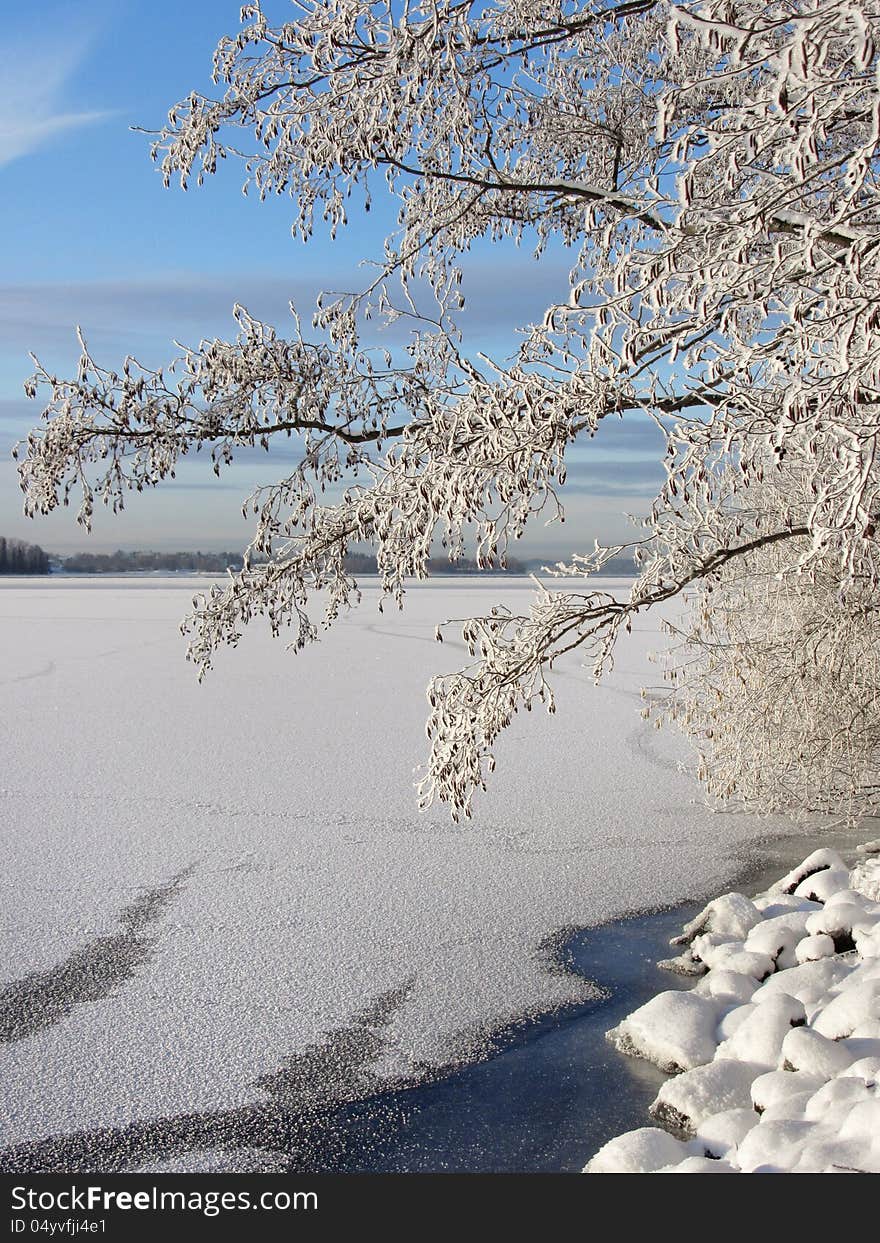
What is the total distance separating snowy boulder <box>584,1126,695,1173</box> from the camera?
12.1ft

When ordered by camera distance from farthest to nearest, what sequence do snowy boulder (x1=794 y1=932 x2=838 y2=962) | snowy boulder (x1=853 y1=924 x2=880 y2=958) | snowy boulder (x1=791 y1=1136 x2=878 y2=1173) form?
1. snowy boulder (x1=794 y1=932 x2=838 y2=962)
2. snowy boulder (x1=853 y1=924 x2=880 y2=958)
3. snowy boulder (x1=791 y1=1136 x2=878 y2=1173)

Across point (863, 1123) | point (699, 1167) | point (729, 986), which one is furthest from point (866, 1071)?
point (729, 986)

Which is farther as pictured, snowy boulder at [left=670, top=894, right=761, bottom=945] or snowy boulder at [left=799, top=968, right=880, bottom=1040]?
snowy boulder at [left=670, top=894, right=761, bottom=945]

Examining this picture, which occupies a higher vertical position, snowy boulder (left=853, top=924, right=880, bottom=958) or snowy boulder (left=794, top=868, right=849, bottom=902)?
snowy boulder (left=853, top=924, right=880, bottom=958)

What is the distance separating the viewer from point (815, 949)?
5.42 metres

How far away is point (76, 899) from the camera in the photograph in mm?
6660

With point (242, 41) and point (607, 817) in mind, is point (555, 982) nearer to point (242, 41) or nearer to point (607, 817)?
point (607, 817)

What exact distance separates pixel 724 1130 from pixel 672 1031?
83 centimetres

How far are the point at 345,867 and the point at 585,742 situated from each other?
465 centimetres

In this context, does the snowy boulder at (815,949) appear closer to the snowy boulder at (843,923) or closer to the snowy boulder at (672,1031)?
the snowy boulder at (843,923)

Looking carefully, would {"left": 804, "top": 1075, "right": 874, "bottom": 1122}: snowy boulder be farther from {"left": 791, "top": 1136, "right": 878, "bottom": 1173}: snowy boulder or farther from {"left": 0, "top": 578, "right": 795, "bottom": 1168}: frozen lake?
{"left": 0, "top": 578, "right": 795, "bottom": 1168}: frozen lake

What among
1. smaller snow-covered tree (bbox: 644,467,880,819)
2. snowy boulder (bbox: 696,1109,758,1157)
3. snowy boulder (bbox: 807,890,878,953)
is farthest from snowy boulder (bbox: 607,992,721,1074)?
smaller snow-covered tree (bbox: 644,467,880,819)

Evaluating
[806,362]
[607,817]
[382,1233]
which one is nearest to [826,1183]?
[382,1233]

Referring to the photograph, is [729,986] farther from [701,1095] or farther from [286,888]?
[286,888]
